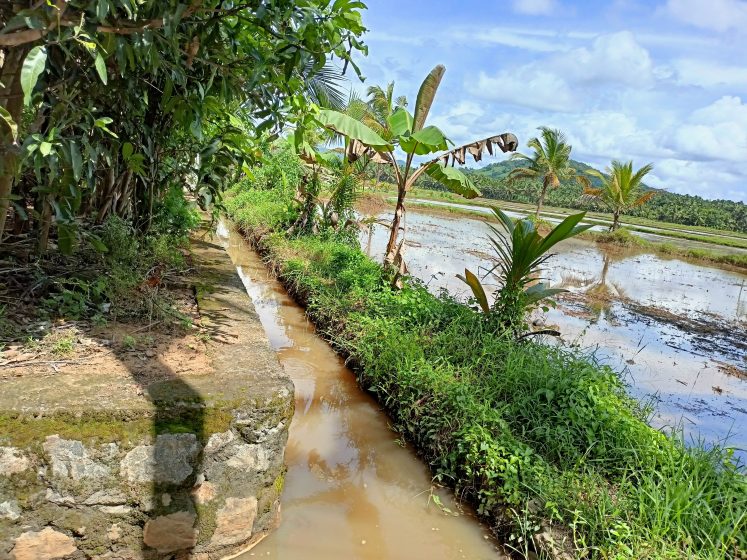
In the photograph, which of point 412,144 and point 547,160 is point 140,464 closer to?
point 412,144

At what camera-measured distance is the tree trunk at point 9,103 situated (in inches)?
88.9

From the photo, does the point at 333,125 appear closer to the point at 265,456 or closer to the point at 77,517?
the point at 265,456

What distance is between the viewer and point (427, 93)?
636 centimetres

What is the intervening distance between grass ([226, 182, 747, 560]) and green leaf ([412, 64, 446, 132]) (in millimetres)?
2525

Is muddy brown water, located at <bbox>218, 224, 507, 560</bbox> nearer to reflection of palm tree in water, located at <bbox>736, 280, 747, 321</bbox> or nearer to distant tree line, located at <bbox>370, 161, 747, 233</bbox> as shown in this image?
reflection of palm tree in water, located at <bbox>736, 280, 747, 321</bbox>

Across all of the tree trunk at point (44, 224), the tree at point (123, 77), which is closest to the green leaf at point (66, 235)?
the tree at point (123, 77)

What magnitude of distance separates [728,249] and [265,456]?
26721 millimetres

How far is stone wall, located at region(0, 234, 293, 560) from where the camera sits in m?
1.89

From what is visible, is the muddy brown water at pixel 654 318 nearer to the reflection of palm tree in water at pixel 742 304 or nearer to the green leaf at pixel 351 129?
the reflection of palm tree in water at pixel 742 304

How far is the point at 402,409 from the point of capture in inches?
153

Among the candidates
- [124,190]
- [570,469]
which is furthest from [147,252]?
[570,469]

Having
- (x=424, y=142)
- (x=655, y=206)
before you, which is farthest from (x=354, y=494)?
(x=655, y=206)

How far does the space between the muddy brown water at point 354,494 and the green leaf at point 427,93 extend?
3546 millimetres

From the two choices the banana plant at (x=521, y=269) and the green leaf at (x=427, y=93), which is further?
the green leaf at (x=427, y=93)
